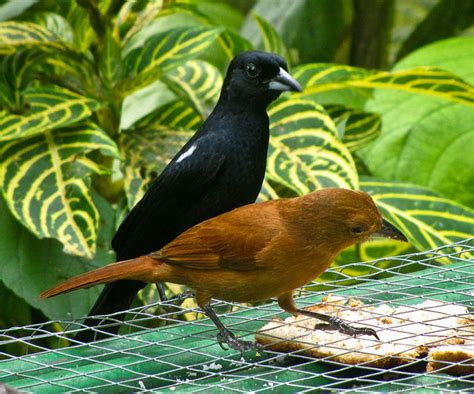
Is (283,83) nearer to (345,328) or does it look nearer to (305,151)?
(305,151)

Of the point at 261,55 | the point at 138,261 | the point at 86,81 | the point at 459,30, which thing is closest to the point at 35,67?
the point at 86,81

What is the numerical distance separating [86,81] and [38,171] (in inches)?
22.7

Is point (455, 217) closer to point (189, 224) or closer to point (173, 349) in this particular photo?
point (189, 224)

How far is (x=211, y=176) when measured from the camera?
120 inches

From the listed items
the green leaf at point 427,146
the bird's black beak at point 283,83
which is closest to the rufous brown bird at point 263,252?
the bird's black beak at point 283,83

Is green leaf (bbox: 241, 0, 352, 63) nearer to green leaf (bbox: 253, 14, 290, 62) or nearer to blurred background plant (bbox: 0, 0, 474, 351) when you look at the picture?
blurred background plant (bbox: 0, 0, 474, 351)

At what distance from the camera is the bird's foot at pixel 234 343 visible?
234 centimetres

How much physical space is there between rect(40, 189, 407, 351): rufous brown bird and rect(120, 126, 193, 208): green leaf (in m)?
1.24

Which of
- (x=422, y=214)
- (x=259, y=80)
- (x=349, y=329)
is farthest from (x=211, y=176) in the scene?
(x=422, y=214)

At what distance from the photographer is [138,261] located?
246 centimetres

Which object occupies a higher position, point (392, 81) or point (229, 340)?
point (392, 81)

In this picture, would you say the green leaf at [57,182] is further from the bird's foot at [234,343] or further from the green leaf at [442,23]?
the green leaf at [442,23]

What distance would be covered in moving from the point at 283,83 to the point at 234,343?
1.11 m

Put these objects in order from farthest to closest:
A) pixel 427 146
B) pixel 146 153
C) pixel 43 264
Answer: pixel 427 146 → pixel 146 153 → pixel 43 264
